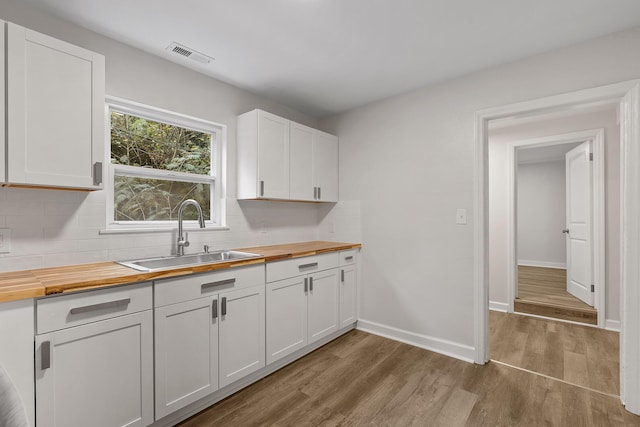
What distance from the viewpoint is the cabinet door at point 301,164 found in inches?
119

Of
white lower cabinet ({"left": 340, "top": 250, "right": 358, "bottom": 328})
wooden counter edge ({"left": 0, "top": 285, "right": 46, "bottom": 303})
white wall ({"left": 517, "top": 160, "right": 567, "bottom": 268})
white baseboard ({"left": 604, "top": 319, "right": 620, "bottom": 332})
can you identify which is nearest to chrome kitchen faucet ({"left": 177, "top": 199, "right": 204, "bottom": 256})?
wooden counter edge ({"left": 0, "top": 285, "right": 46, "bottom": 303})

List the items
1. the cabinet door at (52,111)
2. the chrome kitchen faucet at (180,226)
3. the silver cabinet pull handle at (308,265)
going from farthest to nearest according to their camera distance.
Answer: the silver cabinet pull handle at (308,265) < the chrome kitchen faucet at (180,226) < the cabinet door at (52,111)

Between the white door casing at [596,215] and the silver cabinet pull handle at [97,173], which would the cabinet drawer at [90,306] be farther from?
the white door casing at [596,215]

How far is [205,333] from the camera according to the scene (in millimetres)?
1901

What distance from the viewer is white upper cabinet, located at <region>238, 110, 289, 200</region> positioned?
8.84 ft

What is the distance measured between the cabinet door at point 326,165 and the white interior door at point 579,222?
2921mm

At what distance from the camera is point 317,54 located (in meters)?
2.30

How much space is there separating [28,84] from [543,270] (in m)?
7.81

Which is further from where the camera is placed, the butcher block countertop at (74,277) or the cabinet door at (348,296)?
the cabinet door at (348,296)

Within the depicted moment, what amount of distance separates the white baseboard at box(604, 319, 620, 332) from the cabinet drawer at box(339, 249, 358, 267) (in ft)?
8.97

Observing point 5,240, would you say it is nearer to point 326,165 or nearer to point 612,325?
point 326,165

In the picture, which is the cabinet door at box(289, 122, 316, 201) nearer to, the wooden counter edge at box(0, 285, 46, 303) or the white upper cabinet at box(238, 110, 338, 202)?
the white upper cabinet at box(238, 110, 338, 202)

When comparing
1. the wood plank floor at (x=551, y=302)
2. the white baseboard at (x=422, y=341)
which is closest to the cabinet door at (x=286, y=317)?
the white baseboard at (x=422, y=341)

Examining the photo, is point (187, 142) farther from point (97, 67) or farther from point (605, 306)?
point (605, 306)
